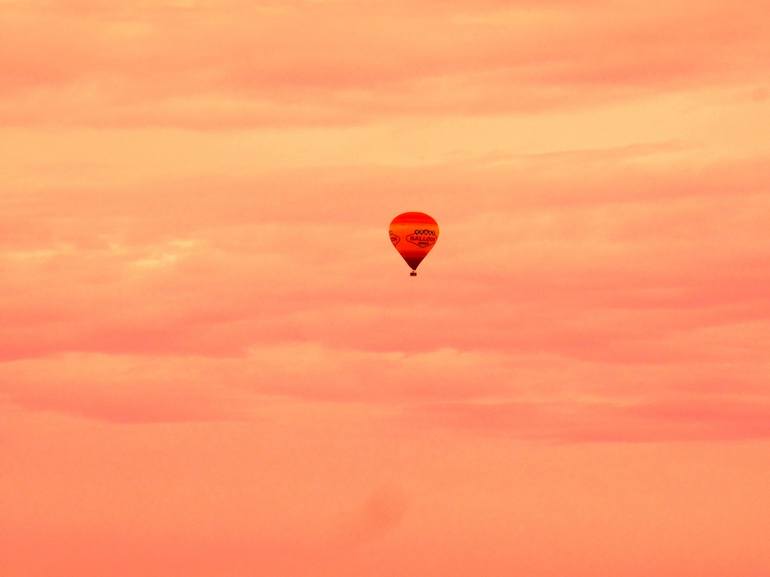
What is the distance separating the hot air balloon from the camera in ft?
409

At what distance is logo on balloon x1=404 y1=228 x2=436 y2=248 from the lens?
410 feet

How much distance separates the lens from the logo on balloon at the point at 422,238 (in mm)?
125062

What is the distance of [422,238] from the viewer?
125 m

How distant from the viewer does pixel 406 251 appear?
125 metres

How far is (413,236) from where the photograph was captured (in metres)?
125

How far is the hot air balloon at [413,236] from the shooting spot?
125m

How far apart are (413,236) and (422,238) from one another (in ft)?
2.43
